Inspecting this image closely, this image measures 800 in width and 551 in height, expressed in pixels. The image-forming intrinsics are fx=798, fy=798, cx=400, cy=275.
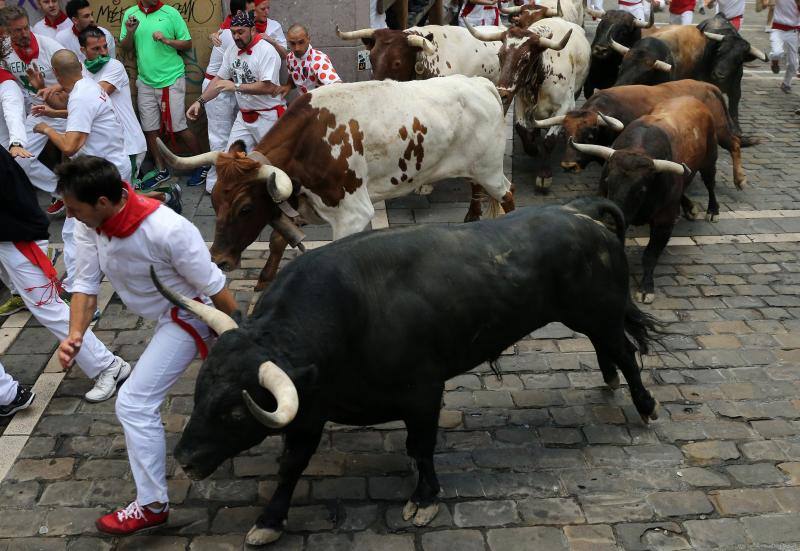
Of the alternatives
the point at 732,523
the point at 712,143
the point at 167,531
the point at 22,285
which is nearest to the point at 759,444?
the point at 732,523

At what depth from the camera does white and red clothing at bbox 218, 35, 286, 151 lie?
8.87 meters

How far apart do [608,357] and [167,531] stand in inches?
125

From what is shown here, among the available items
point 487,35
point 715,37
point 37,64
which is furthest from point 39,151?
point 715,37

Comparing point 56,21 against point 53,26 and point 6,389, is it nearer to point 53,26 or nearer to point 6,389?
point 53,26

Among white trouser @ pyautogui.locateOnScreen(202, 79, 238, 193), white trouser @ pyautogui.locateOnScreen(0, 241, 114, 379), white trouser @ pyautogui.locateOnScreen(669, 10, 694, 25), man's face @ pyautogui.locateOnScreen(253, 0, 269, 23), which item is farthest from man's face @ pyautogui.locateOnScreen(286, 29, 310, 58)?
white trouser @ pyautogui.locateOnScreen(669, 10, 694, 25)

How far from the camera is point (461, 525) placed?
471 centimetres

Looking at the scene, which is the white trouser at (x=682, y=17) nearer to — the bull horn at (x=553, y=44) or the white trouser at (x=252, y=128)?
the bull horn at (x=553, y=44)

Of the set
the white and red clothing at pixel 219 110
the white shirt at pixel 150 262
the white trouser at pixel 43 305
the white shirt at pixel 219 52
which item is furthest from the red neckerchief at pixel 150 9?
the white shirt at pixel 150 262

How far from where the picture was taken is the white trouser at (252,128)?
9.02 metres

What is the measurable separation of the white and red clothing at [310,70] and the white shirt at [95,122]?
2395 millimetres

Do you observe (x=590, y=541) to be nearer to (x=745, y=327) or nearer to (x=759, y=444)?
(x=759, y=444)

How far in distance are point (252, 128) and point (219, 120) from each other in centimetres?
81

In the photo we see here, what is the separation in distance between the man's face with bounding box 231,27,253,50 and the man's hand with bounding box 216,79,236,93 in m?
0.44

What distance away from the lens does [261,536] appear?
4531mm
